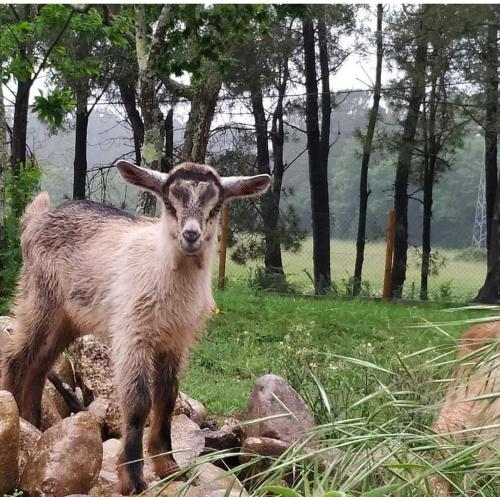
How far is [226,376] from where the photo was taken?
7.47 m

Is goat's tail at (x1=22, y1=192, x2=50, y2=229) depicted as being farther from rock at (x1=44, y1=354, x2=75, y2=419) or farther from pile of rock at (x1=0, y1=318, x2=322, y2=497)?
rock at (x1=44, y1=354, x2=75, y2=419)

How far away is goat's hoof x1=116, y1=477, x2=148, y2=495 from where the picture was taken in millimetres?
3721

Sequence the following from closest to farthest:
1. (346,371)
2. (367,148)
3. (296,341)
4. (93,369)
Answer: (93,369)
(346,371)
(296,341)
(367,148)

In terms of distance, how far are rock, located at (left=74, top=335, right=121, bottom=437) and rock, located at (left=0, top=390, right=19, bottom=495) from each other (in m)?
1.49

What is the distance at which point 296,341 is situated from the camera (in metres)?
8.18

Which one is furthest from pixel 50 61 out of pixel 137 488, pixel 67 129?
pixel 137 488

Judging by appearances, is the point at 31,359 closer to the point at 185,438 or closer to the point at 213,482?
the point at 185,438

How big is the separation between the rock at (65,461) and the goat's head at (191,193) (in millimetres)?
947

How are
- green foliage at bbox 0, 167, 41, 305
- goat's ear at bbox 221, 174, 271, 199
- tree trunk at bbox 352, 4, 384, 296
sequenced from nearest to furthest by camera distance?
goat's ear at bbox 221, 174, 271, 199 → green foliage at bbox 0, 167, 41, 305 → tree trunk at bbox 352, 4, 384, 296

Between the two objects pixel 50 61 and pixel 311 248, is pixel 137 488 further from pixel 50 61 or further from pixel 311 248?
pixel 311 248

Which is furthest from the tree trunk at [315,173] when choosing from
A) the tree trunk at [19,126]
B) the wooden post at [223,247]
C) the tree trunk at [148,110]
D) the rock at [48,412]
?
the rock at [48,412]

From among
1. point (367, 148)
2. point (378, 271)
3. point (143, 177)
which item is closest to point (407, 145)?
point (367, 148)

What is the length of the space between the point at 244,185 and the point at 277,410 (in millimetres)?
A: 1249

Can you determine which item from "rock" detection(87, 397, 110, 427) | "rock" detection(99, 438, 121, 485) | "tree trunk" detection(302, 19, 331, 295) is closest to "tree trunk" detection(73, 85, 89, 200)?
"tree trunk" detection(302, 19, 331, 295)
